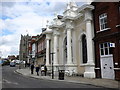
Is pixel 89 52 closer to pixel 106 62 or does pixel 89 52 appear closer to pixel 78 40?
pixel 106 62

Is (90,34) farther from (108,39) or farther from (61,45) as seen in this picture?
(61,45)

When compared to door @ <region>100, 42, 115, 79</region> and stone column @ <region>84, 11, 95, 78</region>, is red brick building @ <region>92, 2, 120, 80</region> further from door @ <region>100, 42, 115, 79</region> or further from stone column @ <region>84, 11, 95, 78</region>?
stone column @ <region>84, 11, 95, 78</region>

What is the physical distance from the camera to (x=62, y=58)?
27750mm

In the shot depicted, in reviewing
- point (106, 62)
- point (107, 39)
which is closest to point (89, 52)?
point (106, 62)

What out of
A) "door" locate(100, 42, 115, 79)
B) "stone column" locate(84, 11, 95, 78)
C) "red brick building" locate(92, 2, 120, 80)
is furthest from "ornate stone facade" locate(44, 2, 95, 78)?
"door" locate(100, 42, 115, 79)

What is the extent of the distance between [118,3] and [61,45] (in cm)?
1360

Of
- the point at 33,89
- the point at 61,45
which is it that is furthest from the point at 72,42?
the point at 33,89

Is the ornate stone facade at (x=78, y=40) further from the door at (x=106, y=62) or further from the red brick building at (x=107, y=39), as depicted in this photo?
the door at (x=106, y=62)

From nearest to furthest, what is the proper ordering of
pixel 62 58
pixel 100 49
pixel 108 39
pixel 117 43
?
pixel 117 43
pixel 108 39
pixel 100 49
pixel 62 58

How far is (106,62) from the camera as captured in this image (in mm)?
17406

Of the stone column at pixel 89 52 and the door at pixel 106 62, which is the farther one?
the stone column at pixel 89 52

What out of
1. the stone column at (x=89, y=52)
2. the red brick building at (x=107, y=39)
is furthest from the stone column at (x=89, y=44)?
the red brick building at (x=107, y=39)

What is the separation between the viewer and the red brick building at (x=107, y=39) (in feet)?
53.1

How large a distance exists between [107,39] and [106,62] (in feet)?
7.58
